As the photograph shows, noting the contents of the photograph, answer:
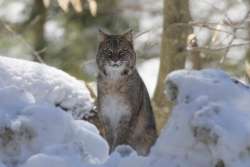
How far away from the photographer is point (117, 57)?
6.92 meters

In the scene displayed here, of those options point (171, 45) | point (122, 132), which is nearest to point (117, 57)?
point (122, 132)

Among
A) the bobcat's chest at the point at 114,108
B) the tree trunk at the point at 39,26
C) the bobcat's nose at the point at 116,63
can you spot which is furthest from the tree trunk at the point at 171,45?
the tree trunk at the point at 39,26

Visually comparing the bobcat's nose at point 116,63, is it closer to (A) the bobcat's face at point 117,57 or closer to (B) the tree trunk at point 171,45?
(A) the bobcat's face at point 117,57

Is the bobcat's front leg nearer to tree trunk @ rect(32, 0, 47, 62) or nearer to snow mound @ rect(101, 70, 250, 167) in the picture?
snow mound @ rect(101, 70, 250, 167)

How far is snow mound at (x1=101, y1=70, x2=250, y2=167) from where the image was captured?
3.25 metres

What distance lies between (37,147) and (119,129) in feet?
11.1

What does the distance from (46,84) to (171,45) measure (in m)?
1.99

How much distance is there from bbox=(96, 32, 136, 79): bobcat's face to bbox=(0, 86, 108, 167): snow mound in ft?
10.0

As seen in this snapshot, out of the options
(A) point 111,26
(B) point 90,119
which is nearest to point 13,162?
(B) point 90,119

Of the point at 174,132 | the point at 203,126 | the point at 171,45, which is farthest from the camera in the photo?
the point at 171,45

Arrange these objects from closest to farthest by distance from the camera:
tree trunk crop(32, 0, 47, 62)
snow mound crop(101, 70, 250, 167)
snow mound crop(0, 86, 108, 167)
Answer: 1. snow mound crop(101, 70, 250, 167)
2. snow mound crop(0, 86, 108, 167)
3. tree trunk crop(32, 0, 47, 62)

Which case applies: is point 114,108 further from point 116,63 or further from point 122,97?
point 116,63

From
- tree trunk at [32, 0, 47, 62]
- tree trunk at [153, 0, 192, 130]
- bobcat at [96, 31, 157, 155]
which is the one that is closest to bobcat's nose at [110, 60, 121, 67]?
bobcat at [96, 31, 157, 155]

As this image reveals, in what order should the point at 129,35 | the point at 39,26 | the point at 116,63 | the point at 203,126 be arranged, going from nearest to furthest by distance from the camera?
the point at 203,126 → the point at 116,63 → the point at 129,35 → the point at 39,26
